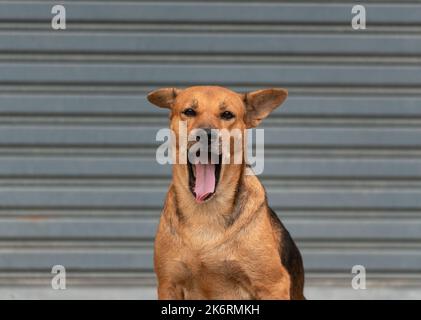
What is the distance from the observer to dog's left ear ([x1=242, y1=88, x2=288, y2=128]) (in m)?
4.06

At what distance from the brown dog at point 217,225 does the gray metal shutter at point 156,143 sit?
127 centimetres

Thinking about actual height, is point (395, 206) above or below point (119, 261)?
above

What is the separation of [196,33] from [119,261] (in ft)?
5.80

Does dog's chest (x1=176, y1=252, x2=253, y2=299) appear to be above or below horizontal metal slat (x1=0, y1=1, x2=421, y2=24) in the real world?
below

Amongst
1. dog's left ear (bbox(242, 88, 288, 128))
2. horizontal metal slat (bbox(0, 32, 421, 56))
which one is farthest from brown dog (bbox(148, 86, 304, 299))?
horizontal metal slat (bbox(0, 32, 421, 56))

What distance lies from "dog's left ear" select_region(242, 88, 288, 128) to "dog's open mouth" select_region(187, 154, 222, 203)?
1.29 ft

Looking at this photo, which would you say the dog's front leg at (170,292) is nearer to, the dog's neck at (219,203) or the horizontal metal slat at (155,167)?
the dog's neck at (219,203)

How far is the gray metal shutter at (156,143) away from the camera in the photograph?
5344mm

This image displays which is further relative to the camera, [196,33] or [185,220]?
[196,33]

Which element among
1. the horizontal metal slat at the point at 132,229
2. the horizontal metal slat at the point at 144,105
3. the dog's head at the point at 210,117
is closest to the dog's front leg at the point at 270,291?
the dog's head at the point at 210,117

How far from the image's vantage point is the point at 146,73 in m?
5.34

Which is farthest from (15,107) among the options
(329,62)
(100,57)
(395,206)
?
(395,206)

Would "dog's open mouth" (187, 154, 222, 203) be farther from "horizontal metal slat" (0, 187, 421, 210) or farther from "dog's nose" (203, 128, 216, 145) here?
"horizontal metal slat" (0, 187, 421, 210)

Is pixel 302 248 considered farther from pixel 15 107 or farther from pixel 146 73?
pixel 15 107
